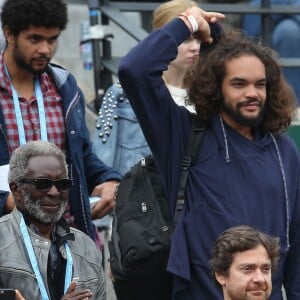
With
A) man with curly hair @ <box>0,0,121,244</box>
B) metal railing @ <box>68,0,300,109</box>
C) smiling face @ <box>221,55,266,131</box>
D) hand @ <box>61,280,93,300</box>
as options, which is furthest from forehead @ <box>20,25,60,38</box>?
metal railing @ <box>68,0,300,109</box>

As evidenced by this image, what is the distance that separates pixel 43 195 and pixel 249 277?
1028mm

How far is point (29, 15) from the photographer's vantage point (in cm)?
671

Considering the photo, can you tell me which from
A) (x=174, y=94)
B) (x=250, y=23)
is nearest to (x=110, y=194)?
(x=174, y=94)

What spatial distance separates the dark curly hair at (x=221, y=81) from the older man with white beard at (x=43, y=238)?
2.26 feet

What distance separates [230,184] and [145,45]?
2.36 ft

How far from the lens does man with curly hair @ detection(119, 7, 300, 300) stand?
6.05m

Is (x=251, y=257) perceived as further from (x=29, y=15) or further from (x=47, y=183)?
(x=29, y=15)

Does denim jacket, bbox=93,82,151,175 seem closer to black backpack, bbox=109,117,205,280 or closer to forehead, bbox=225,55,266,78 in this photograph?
black backpack, bbox=109,117,205,280

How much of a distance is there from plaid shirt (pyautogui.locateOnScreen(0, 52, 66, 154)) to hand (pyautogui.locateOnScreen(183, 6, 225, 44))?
32.6 inches

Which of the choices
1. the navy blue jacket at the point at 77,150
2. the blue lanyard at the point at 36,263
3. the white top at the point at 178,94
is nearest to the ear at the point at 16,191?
the blue lanyard at the point at 36,263

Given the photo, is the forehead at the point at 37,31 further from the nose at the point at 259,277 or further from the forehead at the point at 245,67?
the nose at the point at 259,277

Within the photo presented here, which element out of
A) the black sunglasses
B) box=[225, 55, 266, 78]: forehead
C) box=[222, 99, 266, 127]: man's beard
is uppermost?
box=[225, 55, 266, 78]: forehead

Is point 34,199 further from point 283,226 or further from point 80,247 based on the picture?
point 283,226

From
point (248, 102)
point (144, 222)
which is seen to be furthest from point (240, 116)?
point (144, 222)
